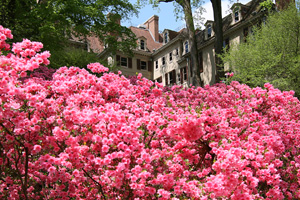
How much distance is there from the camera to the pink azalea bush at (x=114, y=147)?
146 inches

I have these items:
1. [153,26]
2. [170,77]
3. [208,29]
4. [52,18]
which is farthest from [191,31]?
[153,26]

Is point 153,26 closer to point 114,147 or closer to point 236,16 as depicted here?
point 236,16

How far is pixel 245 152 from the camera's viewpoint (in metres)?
4.08

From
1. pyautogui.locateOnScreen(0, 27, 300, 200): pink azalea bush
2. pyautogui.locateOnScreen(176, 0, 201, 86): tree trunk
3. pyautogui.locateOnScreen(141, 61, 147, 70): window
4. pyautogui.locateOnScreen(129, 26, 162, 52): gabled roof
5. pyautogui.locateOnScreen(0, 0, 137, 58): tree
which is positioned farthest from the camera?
pyautogui.locateOnScreen(129, 26, 162, 52): gabled roof

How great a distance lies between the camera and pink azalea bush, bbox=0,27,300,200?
370cm

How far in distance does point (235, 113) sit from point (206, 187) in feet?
7.03

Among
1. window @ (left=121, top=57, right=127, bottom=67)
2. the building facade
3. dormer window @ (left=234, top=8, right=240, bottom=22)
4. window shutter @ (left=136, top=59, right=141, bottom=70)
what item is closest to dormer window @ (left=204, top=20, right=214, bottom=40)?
the building facade

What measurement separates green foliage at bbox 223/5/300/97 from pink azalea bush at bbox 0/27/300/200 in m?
14.0

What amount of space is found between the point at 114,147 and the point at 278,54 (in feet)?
59.1

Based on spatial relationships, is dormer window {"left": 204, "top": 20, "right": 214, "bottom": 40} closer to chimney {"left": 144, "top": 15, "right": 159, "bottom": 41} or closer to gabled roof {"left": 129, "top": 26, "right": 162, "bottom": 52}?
gabled roof {"left": 129, "top": 26, "right": 162, "bottom": 52}

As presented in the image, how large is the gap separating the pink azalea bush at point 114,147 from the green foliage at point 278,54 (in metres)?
14.0

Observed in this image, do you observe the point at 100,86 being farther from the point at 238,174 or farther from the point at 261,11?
the point at 261,11

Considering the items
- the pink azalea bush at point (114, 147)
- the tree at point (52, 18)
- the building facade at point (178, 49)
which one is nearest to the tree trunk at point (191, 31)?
the tree at point (52, 18)

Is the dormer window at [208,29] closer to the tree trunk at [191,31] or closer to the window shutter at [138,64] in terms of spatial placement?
the window shutter at [138,64]
